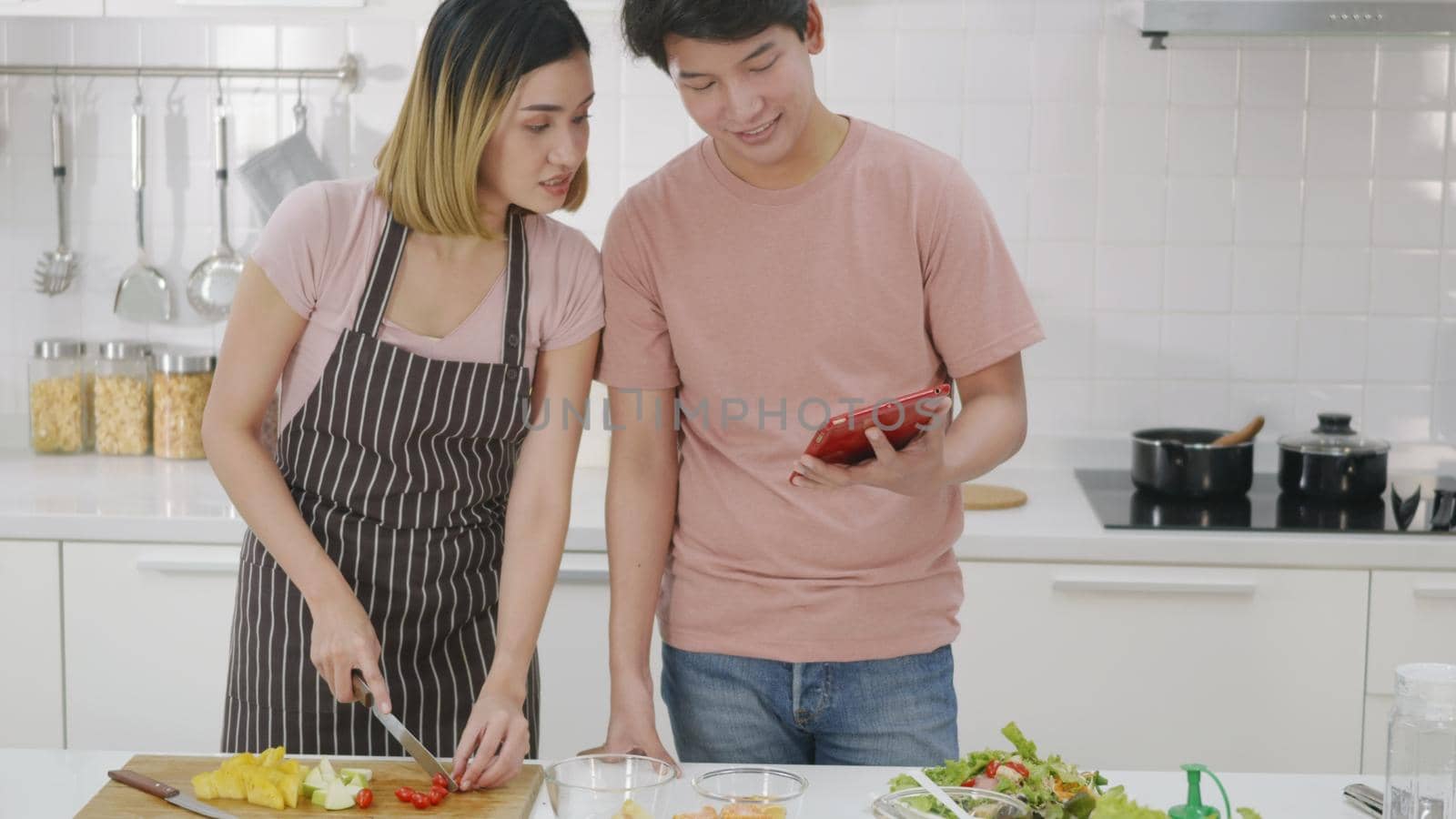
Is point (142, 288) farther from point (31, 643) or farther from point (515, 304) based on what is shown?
point (515, 304)

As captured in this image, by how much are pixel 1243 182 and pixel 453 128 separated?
72.5 inches

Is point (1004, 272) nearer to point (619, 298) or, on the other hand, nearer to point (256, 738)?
point (619, 298)

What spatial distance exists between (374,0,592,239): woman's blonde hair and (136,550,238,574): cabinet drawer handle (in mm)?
1093

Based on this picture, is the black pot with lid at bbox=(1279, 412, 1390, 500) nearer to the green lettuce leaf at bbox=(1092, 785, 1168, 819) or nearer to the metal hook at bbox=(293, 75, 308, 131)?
the green lettuce leaf at bbox=(1092, 785, 1168, 819)

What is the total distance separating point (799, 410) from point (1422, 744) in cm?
70

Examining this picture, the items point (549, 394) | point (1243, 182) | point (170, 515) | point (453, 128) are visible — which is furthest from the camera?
point (1243, 182)

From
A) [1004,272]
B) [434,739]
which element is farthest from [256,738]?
[1004,272]

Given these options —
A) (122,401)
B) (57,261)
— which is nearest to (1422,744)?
(122,401)

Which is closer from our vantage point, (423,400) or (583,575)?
(423,400)

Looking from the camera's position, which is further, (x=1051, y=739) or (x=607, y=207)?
(x=607, y=207)

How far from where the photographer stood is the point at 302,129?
117 inches

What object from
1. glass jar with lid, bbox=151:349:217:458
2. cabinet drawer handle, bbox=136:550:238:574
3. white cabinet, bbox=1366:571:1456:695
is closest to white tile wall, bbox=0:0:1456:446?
glass jar with lid, bbox=151:349:217:458

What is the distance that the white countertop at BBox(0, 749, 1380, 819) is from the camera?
1361 mm

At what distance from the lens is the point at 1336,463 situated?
→ 2.60m
